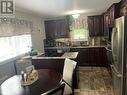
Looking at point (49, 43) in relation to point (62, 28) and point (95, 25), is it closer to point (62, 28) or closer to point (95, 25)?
point (62, 28)

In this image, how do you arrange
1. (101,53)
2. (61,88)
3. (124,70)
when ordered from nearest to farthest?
(61,88), (124,70), (101,53)

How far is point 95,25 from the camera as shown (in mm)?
6031

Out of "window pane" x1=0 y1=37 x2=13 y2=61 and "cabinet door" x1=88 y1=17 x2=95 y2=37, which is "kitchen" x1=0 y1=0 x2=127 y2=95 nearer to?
"cabinet door" x1=88 y1=17 x2=95 y2=37

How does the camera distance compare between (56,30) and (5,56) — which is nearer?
(5,56)

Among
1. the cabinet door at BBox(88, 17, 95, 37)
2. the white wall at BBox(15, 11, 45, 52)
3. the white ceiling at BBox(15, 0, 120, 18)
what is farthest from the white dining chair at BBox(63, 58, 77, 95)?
the cabinet door at BBox(88, 17, 95, 37)

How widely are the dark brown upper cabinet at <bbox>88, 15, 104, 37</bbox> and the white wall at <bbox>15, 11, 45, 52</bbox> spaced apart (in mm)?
2060

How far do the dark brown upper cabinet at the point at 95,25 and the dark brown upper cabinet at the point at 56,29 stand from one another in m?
1.04

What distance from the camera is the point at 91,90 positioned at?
3.75m

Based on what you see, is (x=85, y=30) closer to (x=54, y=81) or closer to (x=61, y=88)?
(x=54, y=81)

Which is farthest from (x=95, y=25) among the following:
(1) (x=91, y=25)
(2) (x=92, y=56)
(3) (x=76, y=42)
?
(2) (x=92, y=56)

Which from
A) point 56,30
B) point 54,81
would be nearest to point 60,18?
point 56,30

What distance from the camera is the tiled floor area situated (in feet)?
12.0

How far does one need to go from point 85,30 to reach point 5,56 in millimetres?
3830

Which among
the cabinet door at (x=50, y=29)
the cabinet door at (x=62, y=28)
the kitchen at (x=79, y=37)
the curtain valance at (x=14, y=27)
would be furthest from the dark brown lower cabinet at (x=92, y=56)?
the curtain valance at (x=14, y=27)
